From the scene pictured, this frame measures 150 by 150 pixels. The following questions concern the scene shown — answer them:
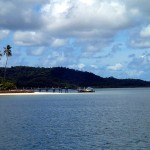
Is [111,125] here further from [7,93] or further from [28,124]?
[7,93]

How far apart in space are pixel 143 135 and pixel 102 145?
773 cm

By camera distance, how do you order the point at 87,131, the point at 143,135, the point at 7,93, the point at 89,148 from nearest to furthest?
the point at 89,148
the point at 143,135
the point at 87,131
the point at 7,93

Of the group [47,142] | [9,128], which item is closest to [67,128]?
[9,128]

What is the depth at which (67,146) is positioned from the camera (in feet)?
134

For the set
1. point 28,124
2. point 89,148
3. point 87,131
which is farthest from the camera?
point 28,124

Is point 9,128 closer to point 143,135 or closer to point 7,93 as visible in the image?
point 143,135

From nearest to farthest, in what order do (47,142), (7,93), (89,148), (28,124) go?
(89,148)
(47,142)
(28,124)
(7,93)

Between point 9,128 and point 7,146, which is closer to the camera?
point 7,146

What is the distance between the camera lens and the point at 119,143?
1658 inches

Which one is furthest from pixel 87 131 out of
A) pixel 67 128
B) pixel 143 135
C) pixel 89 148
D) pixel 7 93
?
pixel 7 93

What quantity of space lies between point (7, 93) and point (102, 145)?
131821 mm

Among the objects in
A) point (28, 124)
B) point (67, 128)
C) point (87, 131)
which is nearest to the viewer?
point (87, 131)

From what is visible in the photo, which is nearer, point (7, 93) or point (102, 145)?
point (102, 145)

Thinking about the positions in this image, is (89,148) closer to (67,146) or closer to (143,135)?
(67,146)
